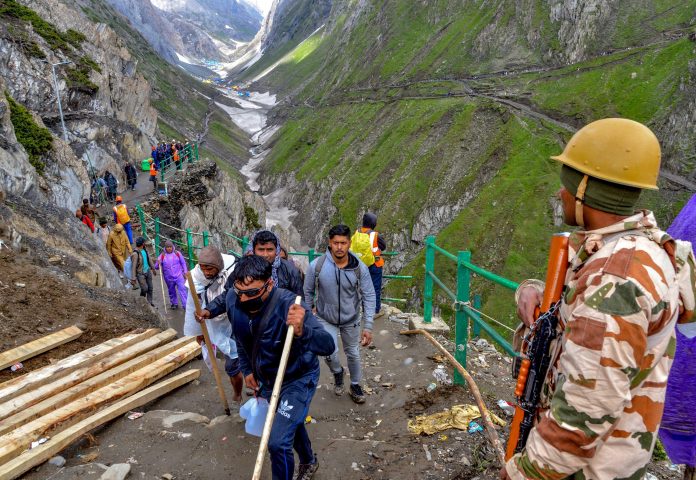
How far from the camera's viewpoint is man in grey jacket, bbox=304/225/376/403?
17.6 ft

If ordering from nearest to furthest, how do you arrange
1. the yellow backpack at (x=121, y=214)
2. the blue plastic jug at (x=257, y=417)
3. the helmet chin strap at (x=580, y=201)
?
the helmet chin strap at (x=580, y=201) < the blue plastic jug at (x=257, y=417) < the yellow backpack at (x=121, y=214)

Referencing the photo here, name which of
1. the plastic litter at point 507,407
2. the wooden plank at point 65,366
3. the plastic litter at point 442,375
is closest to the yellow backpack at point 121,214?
the wooden plank at point 65,366

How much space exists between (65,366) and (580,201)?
6.33m

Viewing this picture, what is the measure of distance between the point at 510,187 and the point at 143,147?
1425 inches

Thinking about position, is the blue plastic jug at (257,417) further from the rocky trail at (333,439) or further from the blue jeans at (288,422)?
the rocky trail at (333,439)

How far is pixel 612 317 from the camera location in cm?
168

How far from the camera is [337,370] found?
5.94m

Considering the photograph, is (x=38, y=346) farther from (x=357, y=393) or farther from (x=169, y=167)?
(x=169, y=167)

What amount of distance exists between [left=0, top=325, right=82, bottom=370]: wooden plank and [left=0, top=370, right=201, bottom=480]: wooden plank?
1822 millimetres

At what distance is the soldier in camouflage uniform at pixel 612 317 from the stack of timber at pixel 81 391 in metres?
4.58

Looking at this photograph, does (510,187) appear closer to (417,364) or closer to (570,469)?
(417,364)

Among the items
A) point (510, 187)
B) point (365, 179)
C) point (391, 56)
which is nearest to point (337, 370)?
point (510, 187)

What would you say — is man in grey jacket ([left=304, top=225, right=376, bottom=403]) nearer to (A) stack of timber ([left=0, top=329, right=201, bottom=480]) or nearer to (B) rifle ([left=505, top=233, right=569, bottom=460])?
(A) stack of timber ([left=0, top=329, right=201, bottom=480])

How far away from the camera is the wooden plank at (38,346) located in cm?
579
